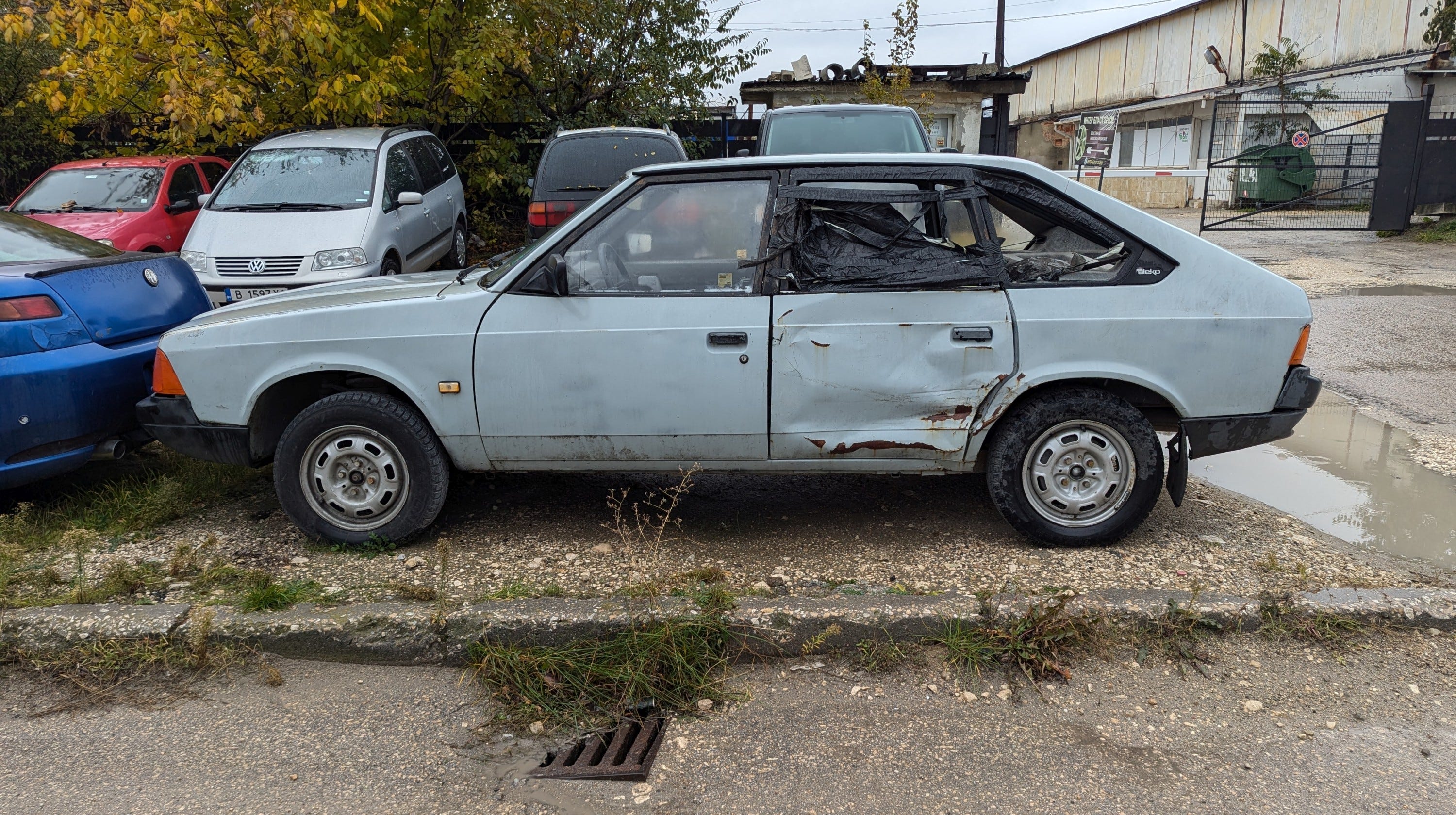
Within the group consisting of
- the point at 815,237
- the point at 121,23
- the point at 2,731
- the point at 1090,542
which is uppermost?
the point at 121,23

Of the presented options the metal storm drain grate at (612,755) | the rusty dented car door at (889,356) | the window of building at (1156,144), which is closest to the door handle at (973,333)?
the rusty dented car door at (889,356)

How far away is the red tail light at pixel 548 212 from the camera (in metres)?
9.78

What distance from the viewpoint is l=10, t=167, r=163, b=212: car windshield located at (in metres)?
10.2

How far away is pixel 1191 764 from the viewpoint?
2924 mm

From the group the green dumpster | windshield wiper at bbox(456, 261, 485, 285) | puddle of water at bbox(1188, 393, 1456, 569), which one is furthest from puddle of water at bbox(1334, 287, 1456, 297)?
the green dumpster

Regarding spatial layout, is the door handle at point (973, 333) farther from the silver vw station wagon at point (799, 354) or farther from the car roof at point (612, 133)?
the car roof at point (612, 133)

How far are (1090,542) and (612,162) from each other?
23.8ft

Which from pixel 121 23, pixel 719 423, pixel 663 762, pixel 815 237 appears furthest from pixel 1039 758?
pixel 121 23

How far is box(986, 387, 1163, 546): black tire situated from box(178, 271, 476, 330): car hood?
2.38m

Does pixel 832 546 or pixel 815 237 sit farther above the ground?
pixel 815 237

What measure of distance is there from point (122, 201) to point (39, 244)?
594 cm

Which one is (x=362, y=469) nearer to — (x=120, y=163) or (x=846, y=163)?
(x=846, y=163)

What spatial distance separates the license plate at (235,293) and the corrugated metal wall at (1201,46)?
84.2ft

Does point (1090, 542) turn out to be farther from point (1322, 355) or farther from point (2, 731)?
point (1322, 355)
